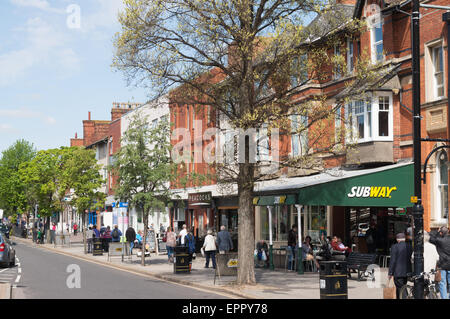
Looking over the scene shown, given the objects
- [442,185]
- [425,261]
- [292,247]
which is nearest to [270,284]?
[292,247]

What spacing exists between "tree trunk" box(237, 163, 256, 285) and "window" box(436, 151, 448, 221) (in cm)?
748

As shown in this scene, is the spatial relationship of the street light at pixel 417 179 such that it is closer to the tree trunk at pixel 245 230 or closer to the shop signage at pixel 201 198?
the tree trunk at pixel 245 230

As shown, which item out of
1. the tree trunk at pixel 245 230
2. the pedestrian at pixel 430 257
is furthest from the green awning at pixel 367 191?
the pedestrian at pixel 430 257

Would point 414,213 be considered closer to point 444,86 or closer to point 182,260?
point 444,86

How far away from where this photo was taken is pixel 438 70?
903 inches

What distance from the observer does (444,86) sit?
2231 cm

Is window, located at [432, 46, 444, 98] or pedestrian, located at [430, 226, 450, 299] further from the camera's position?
window, located at [432, 46, 444, 98]

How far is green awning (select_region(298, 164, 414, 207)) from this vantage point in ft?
71.8

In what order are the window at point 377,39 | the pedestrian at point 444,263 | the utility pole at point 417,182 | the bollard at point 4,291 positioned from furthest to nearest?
the window at point 377,39 → the pedestrian at point 444,263 → the utility pole at point 417,182 → the bollard at point 4,291

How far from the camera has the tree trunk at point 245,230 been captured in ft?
63.0

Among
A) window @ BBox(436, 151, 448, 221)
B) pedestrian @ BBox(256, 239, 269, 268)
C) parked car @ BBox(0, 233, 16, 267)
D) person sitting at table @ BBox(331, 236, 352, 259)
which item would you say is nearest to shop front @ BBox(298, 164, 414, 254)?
window @ BBox(436, 151, 448, 221)

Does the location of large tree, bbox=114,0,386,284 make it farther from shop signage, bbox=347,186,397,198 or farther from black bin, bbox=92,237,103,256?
black bin, bbox=92,237,103,256

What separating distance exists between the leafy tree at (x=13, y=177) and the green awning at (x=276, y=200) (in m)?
54.3

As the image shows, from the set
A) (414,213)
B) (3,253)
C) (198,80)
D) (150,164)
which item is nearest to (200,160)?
(150,164)
